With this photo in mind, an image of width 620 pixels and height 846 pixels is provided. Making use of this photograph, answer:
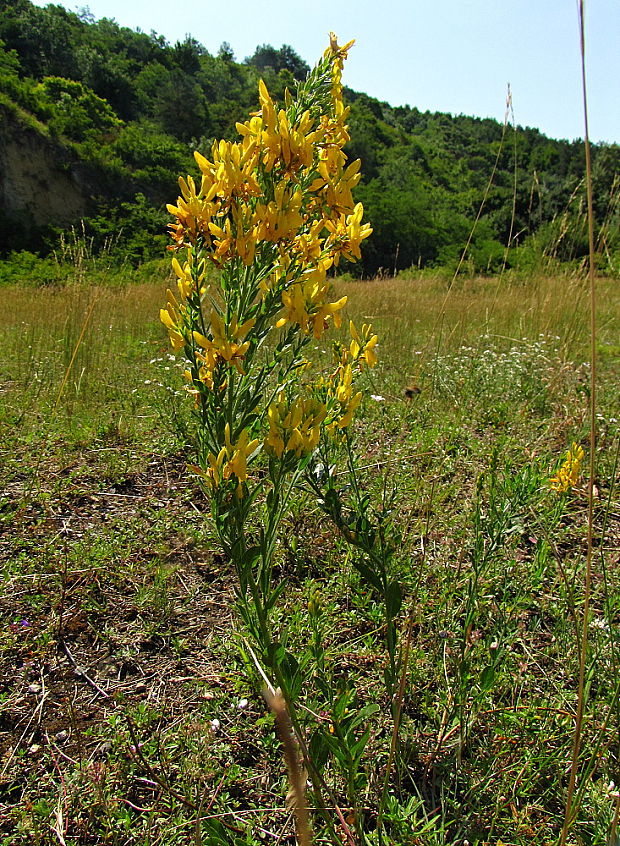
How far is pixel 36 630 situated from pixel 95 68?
38.2 metres

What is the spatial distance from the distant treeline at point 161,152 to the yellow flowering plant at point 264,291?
192 inches

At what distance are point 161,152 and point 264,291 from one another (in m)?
27.9

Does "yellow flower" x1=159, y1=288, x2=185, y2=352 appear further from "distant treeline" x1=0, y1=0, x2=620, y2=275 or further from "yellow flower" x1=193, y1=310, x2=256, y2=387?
"distant treeline" x1=0, y1=0, x2=620, y2=275

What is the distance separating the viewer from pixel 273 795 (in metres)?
1.20

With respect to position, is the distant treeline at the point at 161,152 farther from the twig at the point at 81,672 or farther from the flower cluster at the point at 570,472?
the twig at the point at 81,672

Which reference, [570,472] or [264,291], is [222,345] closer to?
[264,291]

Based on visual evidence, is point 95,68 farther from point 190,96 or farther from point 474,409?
point 474,409

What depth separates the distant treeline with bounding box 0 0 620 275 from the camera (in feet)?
63.1

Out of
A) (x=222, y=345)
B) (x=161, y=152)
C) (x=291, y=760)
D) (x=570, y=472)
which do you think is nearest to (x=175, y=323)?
(x=222, y=345)

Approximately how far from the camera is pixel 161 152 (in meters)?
24.7

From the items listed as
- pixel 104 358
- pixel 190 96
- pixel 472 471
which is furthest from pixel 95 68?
pixel 472 471

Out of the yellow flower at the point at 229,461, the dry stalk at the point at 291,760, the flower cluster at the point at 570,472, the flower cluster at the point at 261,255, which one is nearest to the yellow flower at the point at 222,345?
the flower cluster at the point at 261,255

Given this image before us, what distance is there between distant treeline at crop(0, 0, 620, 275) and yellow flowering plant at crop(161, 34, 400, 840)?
4887 millimetres

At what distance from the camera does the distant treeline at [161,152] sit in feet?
63.1
